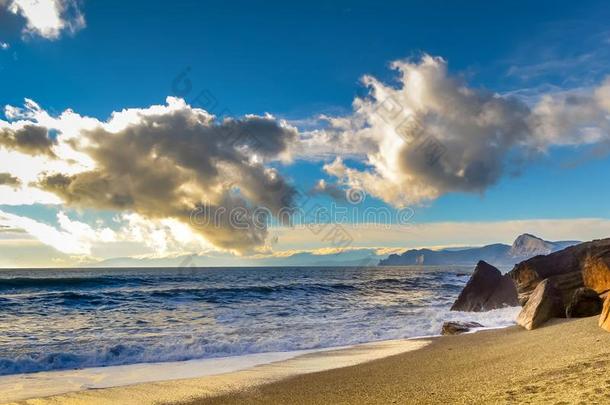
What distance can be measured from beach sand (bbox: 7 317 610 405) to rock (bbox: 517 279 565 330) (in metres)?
1.24

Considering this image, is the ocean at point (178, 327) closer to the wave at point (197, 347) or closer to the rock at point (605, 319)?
the wave at point (197, 347)

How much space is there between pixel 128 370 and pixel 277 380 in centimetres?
496

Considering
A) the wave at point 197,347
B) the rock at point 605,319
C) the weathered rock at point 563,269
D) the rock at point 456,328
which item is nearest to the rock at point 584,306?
the weathered rock at point 563,269

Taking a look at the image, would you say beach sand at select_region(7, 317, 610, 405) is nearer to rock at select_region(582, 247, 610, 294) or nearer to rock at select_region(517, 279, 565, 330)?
rock at select_region(517, 279, 565, 330)

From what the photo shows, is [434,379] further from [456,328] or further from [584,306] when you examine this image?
[456,328]

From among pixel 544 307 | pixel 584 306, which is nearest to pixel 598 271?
pixel 584 306

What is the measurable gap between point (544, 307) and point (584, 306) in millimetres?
1129

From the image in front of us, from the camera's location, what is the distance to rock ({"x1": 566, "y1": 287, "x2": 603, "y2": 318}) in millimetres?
13953

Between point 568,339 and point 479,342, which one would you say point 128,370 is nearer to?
point 479,342

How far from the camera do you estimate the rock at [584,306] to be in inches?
549

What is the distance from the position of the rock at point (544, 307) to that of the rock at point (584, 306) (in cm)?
51

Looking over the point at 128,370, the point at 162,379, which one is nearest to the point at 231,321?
the point at 128,370

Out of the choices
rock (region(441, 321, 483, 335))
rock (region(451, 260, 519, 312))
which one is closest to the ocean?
rock (region(441, 321, 483, 335))

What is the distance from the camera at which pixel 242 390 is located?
938cm
